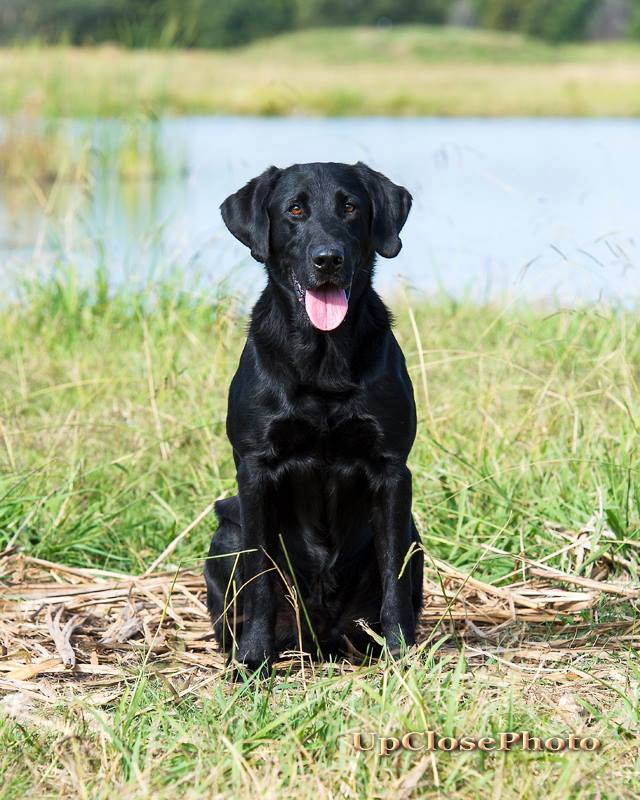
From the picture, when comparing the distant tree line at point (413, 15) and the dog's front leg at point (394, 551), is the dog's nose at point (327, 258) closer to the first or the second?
the dog's front leg at point (394, 551)

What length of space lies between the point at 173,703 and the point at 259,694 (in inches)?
7.9

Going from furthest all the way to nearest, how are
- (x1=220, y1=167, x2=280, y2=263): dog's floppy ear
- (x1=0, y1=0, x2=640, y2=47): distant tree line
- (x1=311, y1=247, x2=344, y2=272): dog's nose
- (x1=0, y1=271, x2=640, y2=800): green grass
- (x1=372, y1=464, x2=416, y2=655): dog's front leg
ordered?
1. (x1=0, y1=0, x2=640, y2=47): distant tree line
2. (x1=220, y1=167, x2=280, y2=263): dog's floppy ear
3. (x1=372, y1=464, x2=416, y2=655): dog's front leg
4. (x1=311, y1=247, x2=344, y2=272): dog's nose
5. (x1=0, y1=271, x2=640, y2=800): green grass

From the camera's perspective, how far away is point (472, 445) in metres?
4.29

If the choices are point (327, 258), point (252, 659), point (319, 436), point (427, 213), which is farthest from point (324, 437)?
point (427, 213)

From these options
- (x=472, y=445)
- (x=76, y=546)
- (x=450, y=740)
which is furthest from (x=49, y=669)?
(x=472, y=445)

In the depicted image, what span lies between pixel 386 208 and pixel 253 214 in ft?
1.24

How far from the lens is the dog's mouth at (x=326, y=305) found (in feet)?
9.79

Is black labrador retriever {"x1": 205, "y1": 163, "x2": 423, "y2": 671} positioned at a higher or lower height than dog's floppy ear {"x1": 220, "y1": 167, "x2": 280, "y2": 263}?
lower

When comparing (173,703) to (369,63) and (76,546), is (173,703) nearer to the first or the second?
(76,546)

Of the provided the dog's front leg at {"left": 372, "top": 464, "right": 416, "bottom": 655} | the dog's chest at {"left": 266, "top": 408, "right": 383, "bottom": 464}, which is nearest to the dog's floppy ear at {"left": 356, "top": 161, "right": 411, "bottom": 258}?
the dog's chest at {"left": 266, "top": 408, "right": 383, "bottom": 464}

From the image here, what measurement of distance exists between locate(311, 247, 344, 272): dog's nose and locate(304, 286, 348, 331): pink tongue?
4.8 inches

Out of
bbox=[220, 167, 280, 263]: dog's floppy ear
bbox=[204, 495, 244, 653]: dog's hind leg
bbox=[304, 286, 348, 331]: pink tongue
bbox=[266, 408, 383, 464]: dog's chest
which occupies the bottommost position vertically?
bbox=[204, 495, 244, 653]: dog's hind leg

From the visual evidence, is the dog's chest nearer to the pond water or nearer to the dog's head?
the dog's head

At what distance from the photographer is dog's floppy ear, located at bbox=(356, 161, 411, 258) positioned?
10.5ft
